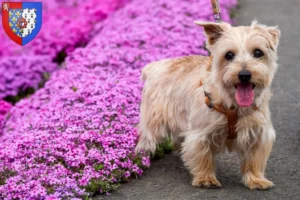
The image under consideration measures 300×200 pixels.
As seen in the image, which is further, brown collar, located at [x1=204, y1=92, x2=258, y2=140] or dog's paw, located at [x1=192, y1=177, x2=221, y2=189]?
dog's paw, located at [x1=192, y1=177, x2=221, y2=189]

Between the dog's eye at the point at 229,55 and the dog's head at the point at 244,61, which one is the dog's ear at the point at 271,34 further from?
the dog's eye at the point at 229,55

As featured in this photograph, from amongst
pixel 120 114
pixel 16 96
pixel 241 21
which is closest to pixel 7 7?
pixel 120 114

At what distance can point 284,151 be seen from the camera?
621 cm

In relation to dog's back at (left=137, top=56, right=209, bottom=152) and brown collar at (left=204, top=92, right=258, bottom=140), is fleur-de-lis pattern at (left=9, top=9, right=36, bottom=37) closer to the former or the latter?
dog's back at (left=137, top=56, right=209, bottom=152)

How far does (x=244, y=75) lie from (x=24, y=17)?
2977mm

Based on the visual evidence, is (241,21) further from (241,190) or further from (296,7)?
(241,190)

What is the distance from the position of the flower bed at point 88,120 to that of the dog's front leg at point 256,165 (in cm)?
98

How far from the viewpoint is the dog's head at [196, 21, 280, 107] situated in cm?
465

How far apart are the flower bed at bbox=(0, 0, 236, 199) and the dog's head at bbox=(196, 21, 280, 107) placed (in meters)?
1.31

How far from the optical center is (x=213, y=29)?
16.2 feet

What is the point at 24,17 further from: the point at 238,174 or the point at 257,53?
the point at 257,53

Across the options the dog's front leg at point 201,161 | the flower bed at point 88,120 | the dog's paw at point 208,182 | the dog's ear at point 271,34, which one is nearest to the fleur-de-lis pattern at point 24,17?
the flower bed at point 88,120

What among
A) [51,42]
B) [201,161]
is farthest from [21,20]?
[51,42]

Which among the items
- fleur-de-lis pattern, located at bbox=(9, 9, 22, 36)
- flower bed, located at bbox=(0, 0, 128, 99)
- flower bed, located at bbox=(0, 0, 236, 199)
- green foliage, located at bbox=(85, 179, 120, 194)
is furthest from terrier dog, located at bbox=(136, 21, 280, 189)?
flower bed, located at bbox=(0, 0, 128, 99)
